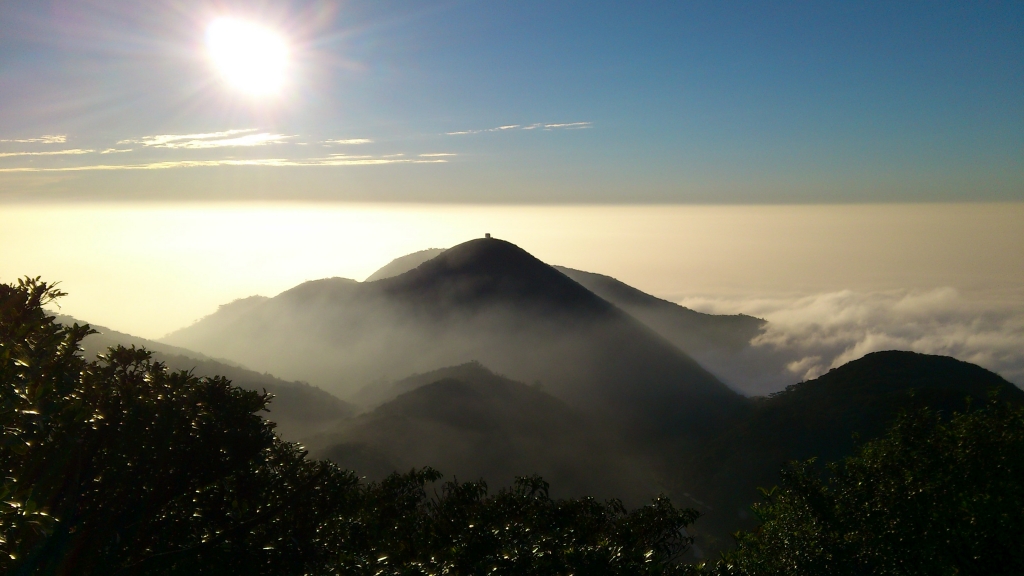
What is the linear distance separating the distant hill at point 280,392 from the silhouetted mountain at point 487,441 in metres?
10.4

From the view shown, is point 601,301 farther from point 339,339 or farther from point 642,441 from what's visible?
point 339,339

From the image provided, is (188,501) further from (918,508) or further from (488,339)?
(488,339)

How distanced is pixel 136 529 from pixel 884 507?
78.1 ft

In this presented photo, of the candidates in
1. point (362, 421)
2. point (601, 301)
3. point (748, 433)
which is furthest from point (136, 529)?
point (601, 301)

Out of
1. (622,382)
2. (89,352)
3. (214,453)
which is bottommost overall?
(622,382)

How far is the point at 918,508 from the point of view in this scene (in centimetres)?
1877

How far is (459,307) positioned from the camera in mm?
158125

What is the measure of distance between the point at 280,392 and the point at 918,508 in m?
100

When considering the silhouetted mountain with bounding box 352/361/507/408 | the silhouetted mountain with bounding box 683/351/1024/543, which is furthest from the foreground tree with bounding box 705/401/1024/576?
the silhouetted mountain with bounding box 352/361/507/408

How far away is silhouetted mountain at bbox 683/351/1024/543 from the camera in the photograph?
274 ft

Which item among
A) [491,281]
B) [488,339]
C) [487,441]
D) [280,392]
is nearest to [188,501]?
[487,441]

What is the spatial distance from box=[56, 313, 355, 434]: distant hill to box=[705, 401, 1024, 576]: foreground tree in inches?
3011

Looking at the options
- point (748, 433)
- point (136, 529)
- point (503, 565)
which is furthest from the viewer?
point (748, 433)

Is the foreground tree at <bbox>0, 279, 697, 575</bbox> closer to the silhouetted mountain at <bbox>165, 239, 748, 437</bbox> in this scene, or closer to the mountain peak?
the silhouetted mountain at <bbox>165, 239, 748, 437</bbox>
